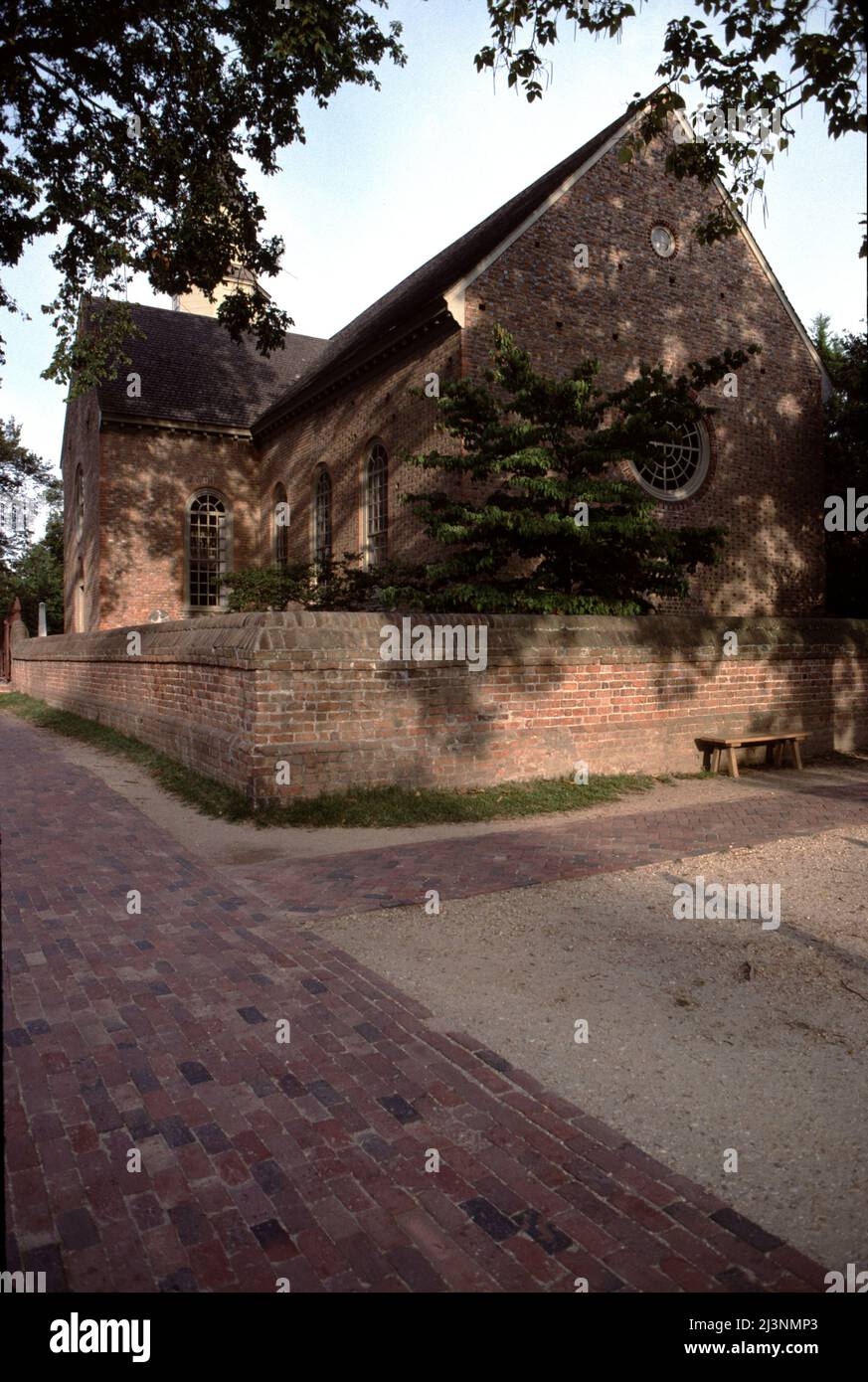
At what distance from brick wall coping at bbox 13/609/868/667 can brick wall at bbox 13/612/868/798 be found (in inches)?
0.8

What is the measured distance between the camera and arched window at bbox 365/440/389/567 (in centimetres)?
1891

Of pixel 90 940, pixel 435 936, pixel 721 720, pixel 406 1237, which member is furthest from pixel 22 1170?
pixel 721 720

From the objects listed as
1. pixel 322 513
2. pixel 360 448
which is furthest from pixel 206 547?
pixel 360 448

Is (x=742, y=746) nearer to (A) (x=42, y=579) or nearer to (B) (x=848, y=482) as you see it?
(B) (x=848, y=482)

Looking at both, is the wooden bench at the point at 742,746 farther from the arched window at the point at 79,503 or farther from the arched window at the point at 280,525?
the arched window at the point at 79,503

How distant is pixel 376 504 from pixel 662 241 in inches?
325

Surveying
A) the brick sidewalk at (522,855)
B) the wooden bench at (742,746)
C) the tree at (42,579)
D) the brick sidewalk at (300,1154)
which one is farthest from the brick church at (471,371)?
the tree at (42,579)

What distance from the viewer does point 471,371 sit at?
15.1m

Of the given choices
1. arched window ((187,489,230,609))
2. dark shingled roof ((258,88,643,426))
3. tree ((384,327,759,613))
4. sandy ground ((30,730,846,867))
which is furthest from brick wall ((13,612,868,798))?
arched window ((187,489,230,609))

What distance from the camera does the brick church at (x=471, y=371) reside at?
16328 mm

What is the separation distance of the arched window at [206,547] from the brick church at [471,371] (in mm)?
62

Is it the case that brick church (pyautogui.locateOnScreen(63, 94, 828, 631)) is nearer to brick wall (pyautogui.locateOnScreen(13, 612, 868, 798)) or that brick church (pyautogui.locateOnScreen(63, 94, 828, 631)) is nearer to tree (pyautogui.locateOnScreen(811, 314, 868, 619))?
tree (pyautogui.locateOnScreen(811, 314, 868, 619))

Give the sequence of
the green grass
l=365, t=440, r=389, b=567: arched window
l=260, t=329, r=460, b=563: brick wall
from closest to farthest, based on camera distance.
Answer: the green grass
l=260, t=329, r=460, b=563: brick wall
l=365, t=440, r=389, b=567: arched window

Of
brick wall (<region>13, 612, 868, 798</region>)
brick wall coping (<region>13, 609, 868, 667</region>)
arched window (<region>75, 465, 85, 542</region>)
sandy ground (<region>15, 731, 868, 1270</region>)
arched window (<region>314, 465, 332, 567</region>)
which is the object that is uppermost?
arched window (<region>75, 465, 85, 542</region>)
